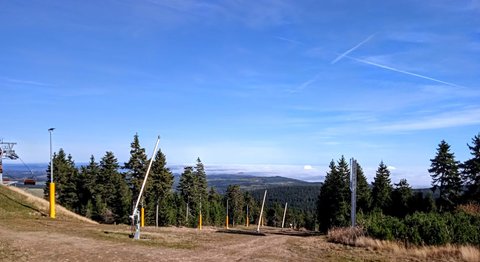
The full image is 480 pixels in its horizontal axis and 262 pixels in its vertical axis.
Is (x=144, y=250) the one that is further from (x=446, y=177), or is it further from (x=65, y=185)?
(x=65, y=185)

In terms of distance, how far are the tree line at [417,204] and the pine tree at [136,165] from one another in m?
29.5

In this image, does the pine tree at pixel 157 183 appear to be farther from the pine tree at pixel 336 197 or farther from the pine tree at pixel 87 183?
the pine tree at pixel 336 197

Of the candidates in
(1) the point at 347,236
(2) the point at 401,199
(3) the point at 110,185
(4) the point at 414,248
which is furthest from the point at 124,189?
(4) the point at 414,248

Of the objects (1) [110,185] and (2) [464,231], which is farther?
(1) [110,185]

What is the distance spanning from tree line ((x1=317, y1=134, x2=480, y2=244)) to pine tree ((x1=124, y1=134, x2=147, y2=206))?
29.5m

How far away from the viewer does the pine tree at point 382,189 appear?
73938 mm

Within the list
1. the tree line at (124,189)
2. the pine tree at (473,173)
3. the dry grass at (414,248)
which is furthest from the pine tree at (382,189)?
the dry grass at (414,248)

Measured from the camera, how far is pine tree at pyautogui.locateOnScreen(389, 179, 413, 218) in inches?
2771

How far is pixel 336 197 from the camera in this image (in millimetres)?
74188

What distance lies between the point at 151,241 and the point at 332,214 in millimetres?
58153

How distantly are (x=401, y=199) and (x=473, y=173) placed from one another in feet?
49.9

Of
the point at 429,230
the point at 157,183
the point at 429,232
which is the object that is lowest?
the point at 429,232

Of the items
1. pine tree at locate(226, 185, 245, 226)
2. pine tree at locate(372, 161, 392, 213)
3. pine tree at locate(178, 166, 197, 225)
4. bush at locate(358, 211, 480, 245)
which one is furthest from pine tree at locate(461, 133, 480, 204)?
pine tree at locate(226, 185, 245, 226)

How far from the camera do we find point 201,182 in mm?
100938
